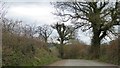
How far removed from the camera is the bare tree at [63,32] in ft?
143

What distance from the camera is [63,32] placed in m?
45.6

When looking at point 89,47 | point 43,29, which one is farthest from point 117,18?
point 43,29

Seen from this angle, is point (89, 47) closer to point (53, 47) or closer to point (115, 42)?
point (53, 47)

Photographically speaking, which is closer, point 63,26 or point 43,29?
point 63,26

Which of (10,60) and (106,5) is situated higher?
(106,5)

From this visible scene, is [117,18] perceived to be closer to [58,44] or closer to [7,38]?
[58,44]

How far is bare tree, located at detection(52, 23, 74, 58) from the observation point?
143ft

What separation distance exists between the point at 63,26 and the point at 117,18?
8889 millimetres

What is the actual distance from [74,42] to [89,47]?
326 cm

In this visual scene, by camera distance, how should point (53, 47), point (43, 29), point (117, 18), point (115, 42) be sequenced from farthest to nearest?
point (43, 29)
point (53, 47)
point (117, 18)
point (115, 42)

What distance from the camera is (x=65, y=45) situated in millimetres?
47375

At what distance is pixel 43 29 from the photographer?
54.2 meters

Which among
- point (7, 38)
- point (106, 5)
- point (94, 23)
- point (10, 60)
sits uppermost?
point (106, 5)

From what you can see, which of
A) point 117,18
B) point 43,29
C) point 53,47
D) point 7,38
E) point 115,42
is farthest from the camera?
point 43,29
